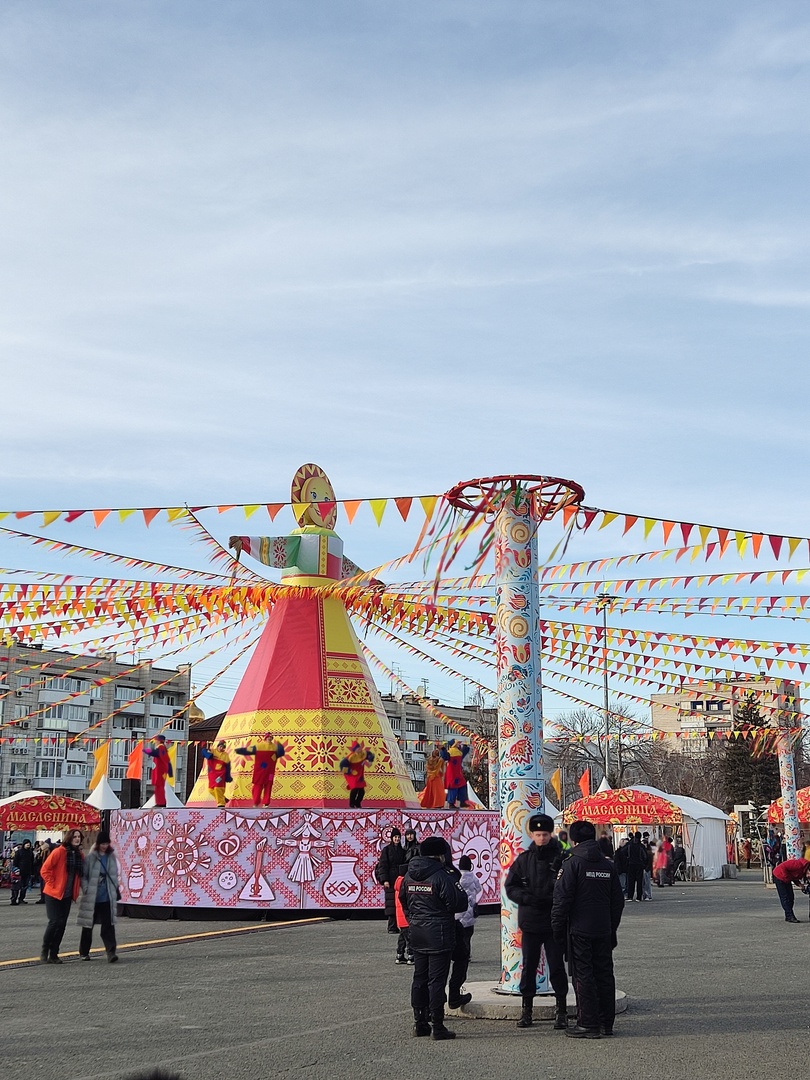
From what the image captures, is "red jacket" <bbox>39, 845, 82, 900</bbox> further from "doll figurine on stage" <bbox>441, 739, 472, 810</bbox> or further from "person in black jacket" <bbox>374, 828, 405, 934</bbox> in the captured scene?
"doll figurine on stage" <bbox>441, 739, 472, 810</bbox>

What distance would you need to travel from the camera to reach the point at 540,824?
8836 millimetres

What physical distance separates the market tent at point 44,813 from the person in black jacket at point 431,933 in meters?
19.8

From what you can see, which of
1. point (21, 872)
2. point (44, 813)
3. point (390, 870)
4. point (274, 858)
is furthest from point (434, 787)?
point (44, 813)

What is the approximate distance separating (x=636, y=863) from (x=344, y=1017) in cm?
1666

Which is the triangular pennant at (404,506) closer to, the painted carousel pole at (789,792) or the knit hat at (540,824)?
the knit hat at (540,824)

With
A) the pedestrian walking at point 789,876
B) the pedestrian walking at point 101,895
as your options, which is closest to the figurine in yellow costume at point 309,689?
the pedestrian walking at point 789,876

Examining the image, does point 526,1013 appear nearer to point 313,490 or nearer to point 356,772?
point 356,772

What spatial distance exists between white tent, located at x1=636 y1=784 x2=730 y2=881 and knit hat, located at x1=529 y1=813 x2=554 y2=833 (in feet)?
93.1

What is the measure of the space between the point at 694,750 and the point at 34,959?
304ft

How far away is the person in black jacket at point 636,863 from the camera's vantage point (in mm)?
24022

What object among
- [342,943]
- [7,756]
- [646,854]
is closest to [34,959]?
[342,943]

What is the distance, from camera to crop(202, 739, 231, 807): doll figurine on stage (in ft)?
64.7

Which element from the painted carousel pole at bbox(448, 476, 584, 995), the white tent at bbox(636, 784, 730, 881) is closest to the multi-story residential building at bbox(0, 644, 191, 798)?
the white tent at bbox(636, 784, 730, 881)

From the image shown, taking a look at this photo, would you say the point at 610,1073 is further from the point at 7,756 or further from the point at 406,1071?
the point at 7,756
